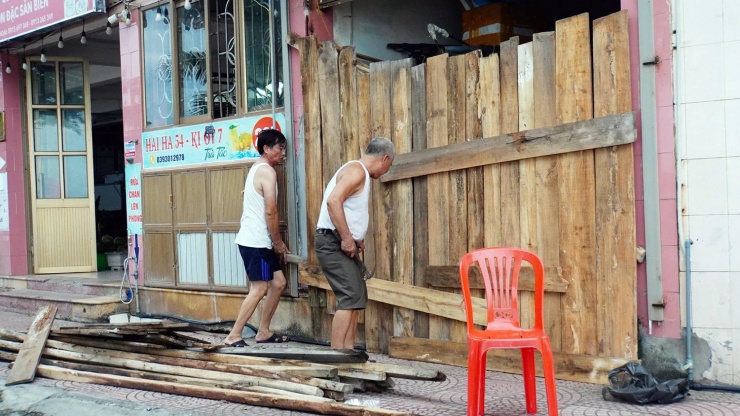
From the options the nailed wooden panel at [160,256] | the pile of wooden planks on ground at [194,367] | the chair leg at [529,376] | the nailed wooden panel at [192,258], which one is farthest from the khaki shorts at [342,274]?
the nailed wooden panel at [160,256]

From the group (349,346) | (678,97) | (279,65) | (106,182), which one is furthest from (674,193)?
(106,182)

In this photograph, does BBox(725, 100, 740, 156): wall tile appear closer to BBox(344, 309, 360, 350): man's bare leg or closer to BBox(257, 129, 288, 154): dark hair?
BBox(344, 309, 360, 350): man's bare leg

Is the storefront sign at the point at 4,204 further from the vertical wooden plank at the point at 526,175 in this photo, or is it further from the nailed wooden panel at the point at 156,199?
the vertical wooden plank at the point at 526,175

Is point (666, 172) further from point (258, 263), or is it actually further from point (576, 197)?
point (258, 263)

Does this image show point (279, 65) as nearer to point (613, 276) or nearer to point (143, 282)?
point (143, 282)

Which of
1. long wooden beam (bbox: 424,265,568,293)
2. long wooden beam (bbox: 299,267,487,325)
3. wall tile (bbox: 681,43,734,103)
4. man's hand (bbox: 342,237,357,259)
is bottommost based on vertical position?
long wooden beam (bbox: 299,267,487,325)

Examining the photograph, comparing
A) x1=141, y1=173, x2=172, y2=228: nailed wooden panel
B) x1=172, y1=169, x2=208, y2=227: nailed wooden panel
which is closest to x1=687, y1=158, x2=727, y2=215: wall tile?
x1=172, y1=169, x2=208, y2=227: nailed wooden panel

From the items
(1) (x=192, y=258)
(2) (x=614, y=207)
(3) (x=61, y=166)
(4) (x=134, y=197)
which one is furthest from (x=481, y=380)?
(3) (x=61, y=166)

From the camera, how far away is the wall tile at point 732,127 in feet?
16.8

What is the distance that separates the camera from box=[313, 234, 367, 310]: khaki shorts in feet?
19.7

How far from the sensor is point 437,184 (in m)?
6.46

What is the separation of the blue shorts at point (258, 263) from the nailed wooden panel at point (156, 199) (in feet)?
7.06

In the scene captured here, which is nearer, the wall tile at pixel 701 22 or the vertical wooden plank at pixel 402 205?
the wall tile at pixel 701 22

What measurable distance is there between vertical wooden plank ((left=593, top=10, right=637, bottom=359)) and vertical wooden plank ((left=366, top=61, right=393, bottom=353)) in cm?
185
